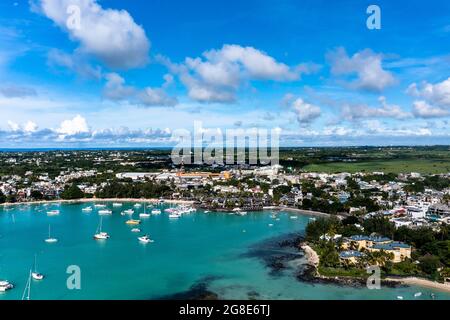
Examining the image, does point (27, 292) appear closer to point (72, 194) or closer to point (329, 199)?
point (329, 199)

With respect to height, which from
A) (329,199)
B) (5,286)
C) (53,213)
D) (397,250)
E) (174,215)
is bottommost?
(53,213)

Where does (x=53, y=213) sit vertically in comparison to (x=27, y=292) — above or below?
below

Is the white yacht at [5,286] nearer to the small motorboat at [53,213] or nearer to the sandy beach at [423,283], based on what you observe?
the sandy beach at [423,283]

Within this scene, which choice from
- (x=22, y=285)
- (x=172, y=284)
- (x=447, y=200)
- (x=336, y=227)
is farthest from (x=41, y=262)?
(x=447, y=200)

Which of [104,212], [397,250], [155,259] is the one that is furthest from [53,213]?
[397,250]
